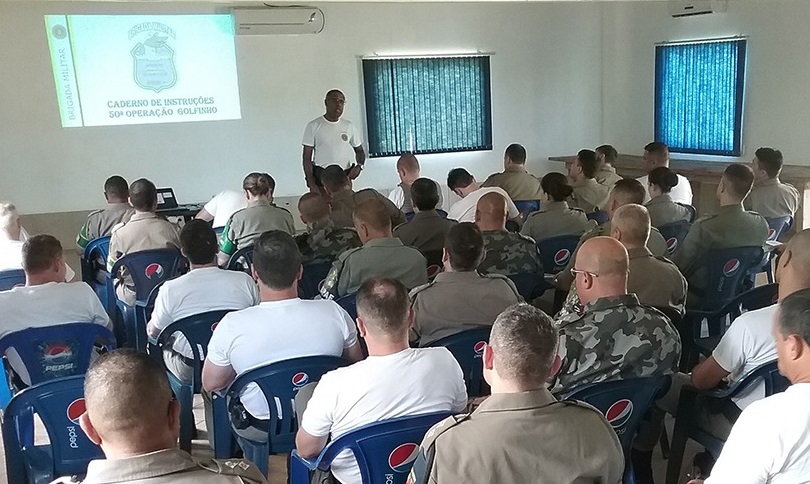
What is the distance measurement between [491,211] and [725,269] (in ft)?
4.30

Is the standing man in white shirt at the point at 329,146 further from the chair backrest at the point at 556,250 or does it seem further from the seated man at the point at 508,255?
the seated man at the point at 508,255

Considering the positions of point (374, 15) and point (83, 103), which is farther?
point (374, 15)

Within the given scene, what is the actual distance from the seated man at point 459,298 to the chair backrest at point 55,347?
1.30 metres

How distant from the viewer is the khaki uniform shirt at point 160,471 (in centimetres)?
135

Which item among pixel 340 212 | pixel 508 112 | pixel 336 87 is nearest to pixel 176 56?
pixel 336 87

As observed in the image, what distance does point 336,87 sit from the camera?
315 inches

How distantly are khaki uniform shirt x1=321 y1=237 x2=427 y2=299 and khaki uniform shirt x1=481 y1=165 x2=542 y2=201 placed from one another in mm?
2792

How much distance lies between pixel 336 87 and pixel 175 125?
5.85 feet

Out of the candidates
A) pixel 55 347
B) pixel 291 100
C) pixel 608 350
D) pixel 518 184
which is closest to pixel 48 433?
pixel 55 347

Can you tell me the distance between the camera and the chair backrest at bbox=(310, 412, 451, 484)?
6.15ft

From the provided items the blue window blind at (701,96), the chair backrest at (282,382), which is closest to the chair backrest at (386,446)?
the chair backrest at (282,382)

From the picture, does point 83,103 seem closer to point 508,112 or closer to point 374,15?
point 374,15

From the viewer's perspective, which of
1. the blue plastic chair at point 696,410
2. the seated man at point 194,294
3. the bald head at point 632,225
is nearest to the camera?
the blue plastic chair at point 696,410

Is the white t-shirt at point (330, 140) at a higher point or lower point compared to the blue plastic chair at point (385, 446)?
higher
